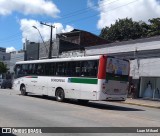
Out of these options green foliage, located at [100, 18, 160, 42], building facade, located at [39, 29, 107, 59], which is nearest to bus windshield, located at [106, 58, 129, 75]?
building facade, located at [39, 29, 107, 59]

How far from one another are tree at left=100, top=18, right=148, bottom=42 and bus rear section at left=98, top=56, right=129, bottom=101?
38362 millimetres

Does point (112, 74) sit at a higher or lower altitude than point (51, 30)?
lower

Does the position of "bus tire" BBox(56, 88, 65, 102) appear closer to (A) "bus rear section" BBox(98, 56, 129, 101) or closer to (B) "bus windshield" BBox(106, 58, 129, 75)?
(A) "bus rear section" BBox(98, 56, 129, 101)

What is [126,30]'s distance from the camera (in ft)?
199

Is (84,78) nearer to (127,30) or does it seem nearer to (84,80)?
(84,80)

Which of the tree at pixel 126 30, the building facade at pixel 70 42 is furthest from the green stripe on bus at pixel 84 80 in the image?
the tree at pixel 126 30

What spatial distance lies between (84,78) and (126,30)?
41.1 metres

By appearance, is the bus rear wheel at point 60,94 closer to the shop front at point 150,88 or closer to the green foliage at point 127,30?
the shop front at point 150,88

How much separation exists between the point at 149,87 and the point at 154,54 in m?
3.46

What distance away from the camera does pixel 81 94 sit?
2130 cm

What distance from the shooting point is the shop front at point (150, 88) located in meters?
31.2

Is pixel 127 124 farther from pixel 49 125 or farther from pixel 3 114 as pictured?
pixel 3 114

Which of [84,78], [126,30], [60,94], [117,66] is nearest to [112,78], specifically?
[117,66]

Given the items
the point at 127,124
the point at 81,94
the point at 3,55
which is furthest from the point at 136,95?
the point at 3,55
